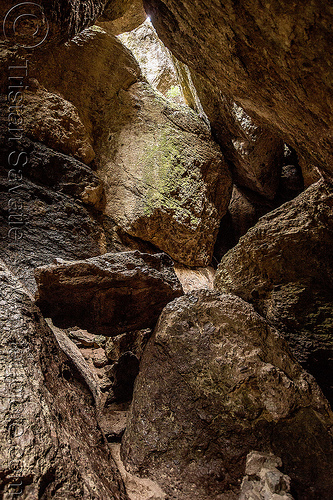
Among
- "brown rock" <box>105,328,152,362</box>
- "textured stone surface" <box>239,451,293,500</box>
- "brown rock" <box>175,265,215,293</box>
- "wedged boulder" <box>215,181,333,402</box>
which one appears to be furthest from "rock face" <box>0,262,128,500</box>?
"brown rock" <box>175,265,215,293</box>

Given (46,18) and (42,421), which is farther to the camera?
(46,18)

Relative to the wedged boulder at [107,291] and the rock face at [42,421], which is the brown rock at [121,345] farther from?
the rock face at [42,421]

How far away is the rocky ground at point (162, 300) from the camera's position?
228 centimetres

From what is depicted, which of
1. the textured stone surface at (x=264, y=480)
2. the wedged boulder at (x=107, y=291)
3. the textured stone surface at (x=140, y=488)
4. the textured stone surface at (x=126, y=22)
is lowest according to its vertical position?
the textured stone surface at (x=140, y=488)

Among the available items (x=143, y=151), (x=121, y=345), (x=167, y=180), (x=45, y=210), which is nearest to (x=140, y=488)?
(x=121, y=345)

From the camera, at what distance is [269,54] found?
246 cm

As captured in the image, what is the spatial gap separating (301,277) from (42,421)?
3389 millimetres

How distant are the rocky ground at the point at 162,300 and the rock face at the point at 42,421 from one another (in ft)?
0.04

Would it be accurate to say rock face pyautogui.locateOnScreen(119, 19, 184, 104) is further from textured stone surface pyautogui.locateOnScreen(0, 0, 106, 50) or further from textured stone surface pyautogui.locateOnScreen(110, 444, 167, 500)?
textured stone surface pyautogui.locateOnScreen(110, 444, 167, 500)

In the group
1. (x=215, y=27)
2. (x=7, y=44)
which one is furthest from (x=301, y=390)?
(x=7, y=44)

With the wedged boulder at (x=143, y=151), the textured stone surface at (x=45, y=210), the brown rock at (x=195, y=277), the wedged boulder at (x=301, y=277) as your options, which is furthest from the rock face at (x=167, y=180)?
the wedged boulder at (x=301, y=277)

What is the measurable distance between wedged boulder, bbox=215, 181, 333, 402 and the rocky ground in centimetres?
2

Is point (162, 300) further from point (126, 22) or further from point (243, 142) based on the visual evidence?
point (126, 22)

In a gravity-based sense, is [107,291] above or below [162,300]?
above
